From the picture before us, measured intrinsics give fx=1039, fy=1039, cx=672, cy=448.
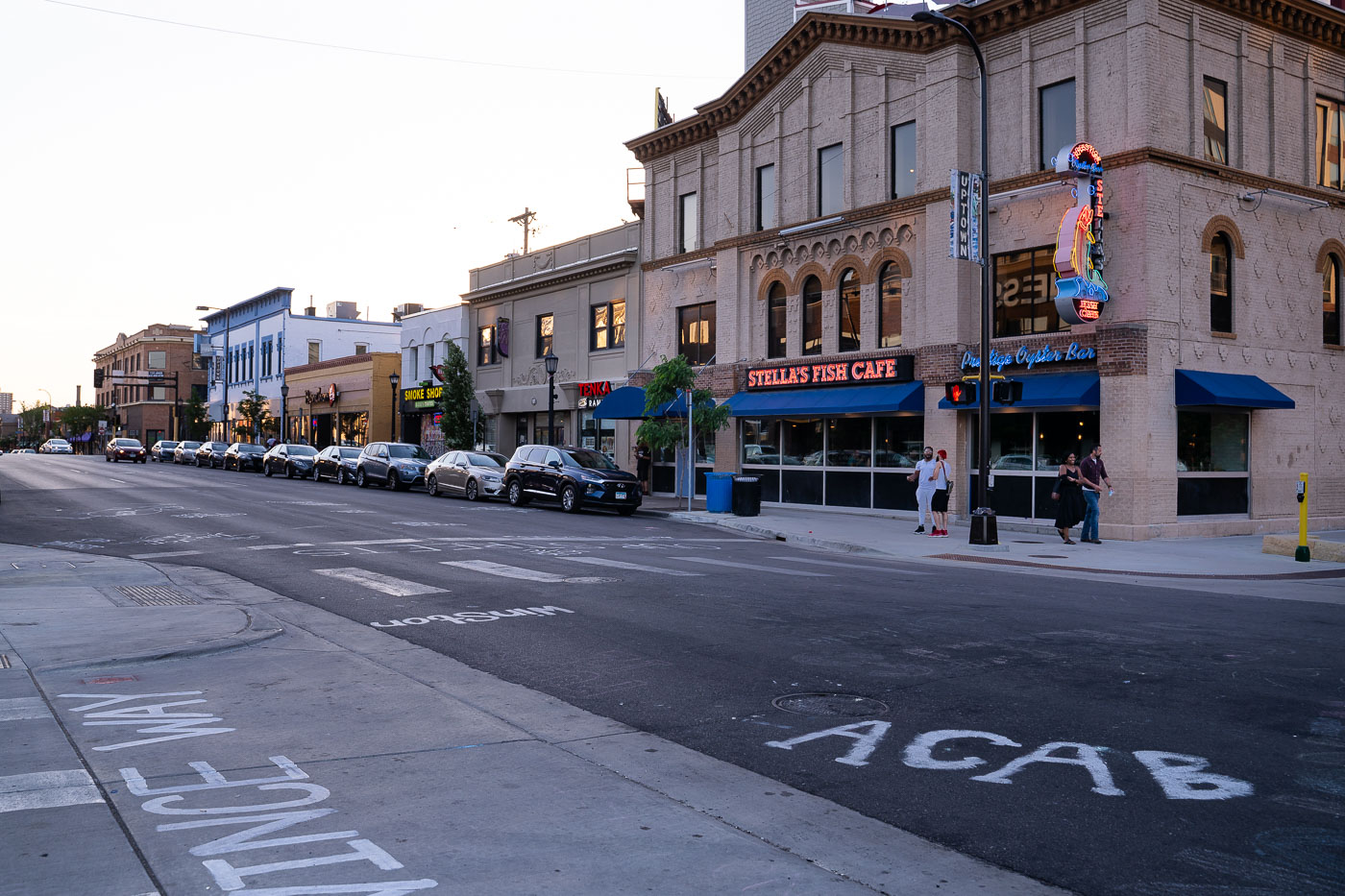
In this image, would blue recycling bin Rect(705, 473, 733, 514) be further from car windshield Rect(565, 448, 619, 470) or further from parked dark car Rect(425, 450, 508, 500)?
parked dark car Rect(425, 450, 508, 500)

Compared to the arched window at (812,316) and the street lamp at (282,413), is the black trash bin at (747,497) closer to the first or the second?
the arched window at (812,316)

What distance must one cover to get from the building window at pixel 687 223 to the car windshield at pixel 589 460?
8762mm

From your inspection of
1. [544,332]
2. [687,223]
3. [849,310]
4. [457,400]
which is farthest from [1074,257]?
[457,400]

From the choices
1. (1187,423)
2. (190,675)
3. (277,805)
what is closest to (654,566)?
(190,675)

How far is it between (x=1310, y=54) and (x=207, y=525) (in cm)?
2581

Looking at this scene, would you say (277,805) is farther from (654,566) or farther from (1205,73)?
(1205,73)

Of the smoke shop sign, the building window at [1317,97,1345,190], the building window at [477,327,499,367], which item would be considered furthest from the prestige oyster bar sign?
the building window at [477,327,499,367]

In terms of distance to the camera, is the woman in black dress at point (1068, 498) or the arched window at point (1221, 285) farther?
the arched window at point (1221, 285)

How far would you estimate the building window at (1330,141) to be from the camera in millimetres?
23969

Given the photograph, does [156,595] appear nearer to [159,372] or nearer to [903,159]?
[903,159]

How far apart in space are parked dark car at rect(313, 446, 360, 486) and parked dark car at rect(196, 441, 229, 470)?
41.5 feet

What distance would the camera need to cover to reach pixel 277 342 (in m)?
70.2

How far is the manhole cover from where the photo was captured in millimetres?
6445

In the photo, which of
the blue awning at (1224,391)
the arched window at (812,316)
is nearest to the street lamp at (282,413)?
the arched window at (812,316)
